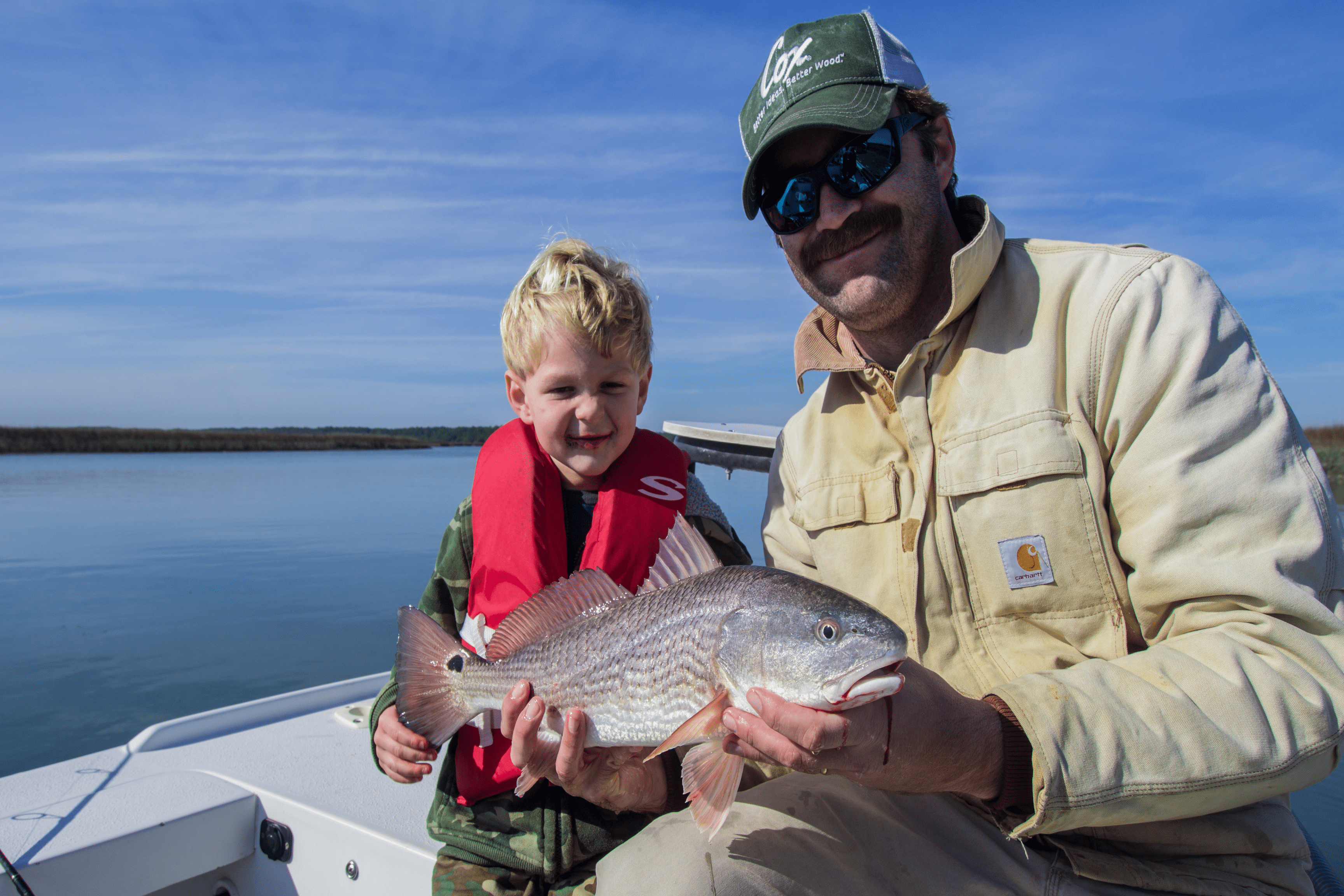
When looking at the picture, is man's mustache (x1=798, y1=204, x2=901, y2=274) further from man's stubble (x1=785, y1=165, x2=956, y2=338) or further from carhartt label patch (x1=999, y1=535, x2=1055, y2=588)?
carhartt label patch (x1=999, y1=535, x2=1055, y2=588)

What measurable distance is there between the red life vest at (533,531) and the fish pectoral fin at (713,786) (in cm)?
101

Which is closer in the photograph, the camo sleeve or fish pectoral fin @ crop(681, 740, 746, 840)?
fish pectoral fin @ crop(681, 740, 746, 840)

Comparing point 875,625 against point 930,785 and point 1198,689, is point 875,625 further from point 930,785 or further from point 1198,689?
point 1198,689

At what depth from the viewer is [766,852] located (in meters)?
2.37

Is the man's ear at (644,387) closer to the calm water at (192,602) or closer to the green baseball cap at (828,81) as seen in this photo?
the green baseball cap at (828,81)

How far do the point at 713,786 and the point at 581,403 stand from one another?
159cm

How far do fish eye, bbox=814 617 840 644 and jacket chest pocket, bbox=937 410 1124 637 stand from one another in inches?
33.3

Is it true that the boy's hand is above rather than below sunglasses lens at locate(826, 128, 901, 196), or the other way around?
below

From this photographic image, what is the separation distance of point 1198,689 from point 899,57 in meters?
2.37

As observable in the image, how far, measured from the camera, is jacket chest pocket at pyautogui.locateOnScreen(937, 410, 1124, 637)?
2.44 metres

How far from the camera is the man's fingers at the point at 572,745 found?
2.47 m

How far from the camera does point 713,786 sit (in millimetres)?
2186

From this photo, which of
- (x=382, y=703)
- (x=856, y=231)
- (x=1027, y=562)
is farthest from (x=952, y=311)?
(x=382, y=703)

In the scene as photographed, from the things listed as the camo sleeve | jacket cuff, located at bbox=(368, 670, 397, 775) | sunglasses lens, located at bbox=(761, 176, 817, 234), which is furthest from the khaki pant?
sunglasses lens, located at bbox=(761, 176, 817, 234)
